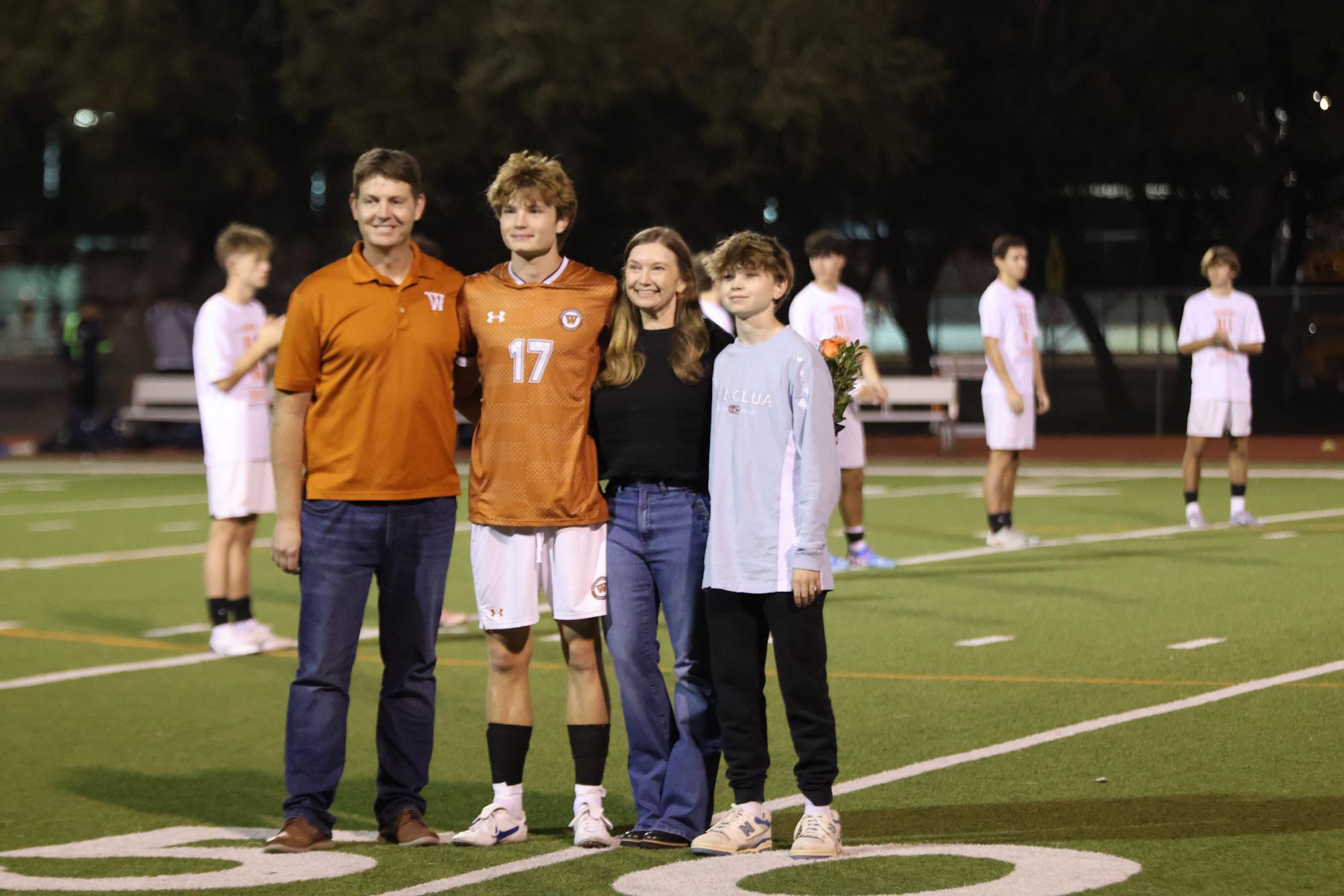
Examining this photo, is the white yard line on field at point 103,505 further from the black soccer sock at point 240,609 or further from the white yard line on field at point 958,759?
the white yard line on field at point 958,759

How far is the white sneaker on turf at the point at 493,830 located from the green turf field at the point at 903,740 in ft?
0.16

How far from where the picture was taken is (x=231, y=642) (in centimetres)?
1105

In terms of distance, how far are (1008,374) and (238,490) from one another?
6.21m

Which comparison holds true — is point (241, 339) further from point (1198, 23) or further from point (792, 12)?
point (1198, 23)

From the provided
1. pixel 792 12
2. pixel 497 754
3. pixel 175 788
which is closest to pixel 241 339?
pixel 175 788

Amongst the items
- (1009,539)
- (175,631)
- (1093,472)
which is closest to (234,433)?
(175,631)

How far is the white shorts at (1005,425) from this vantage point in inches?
579

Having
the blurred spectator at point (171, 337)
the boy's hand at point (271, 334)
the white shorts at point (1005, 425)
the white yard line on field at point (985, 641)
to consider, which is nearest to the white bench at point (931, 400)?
the blurred spectator at point (171, 337)

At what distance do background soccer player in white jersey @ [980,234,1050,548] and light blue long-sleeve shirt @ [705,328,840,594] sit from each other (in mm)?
8688

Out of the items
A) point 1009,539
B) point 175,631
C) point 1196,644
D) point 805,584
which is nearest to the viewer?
point 805,584

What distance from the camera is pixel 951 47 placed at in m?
31.0

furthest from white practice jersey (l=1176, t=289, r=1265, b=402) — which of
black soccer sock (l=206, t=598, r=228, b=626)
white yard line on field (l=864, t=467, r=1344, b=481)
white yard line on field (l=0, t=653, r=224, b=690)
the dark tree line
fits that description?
the dark tree line

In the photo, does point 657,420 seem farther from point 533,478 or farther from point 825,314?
point 825,314

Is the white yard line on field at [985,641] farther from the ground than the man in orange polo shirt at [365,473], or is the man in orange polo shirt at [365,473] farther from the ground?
the man in orange polo shirt at [365,473]
